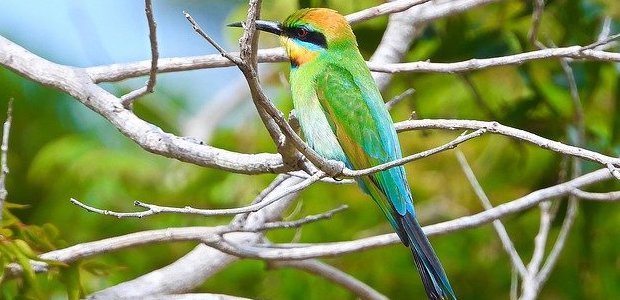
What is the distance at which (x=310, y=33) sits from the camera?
276cm

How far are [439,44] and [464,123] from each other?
1723 mm

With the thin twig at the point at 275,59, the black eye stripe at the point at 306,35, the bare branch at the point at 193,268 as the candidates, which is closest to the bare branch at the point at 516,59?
the thin twig at the point at 275,59

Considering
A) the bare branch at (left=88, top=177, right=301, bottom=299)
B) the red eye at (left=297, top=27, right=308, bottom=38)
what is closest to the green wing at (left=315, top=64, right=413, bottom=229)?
the red eye at (left=297, top=27, right=308, bottom=38)

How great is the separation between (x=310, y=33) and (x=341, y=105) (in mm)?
218

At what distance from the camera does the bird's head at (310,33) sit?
2738 millimetres

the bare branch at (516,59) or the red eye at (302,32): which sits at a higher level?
the red eye at (302,32)

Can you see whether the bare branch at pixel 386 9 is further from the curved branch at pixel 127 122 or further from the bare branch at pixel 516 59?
the curved branch at pixel 127 122

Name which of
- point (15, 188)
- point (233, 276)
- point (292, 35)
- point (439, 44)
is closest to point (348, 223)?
point (233, 276)

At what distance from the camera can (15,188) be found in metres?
4.89

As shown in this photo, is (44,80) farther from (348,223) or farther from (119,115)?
(348,223)

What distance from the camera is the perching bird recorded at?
2.61 m

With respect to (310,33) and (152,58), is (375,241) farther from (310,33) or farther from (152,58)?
(152,58)

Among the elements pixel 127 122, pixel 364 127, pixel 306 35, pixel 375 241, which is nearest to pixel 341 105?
pixel 364 127

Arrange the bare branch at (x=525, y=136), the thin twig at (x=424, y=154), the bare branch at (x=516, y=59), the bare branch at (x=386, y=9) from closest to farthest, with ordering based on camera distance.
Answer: the thin twig at (x=424, y=154), the bare branch at (x=525, y=136), the bare branch at (x=516, y=59), the bare branch at (x=386, y=9)
